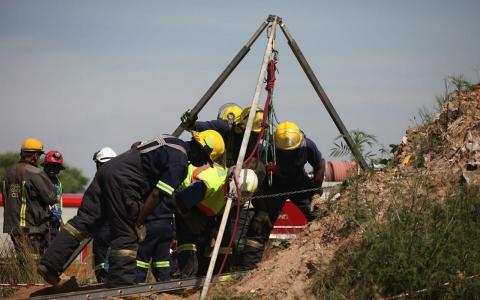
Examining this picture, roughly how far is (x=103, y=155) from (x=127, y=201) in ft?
10.0

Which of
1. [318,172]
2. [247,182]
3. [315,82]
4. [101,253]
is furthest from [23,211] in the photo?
[315,82]

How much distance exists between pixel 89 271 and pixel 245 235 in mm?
3047

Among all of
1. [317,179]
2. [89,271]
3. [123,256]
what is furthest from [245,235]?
[89,271]

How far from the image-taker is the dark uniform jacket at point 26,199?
9.55 m

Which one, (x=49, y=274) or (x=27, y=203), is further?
(x=27, y=203)

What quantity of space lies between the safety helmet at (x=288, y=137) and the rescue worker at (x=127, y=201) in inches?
76.5

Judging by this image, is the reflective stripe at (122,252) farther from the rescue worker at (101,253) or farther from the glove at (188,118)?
the glove at (188,118)

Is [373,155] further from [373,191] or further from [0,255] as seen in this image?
[0,255]

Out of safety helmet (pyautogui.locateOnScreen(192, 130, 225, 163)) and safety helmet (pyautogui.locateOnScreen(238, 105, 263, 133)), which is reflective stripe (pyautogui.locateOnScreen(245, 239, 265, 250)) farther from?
safety helmet (pyautogui.locateOnScreen(238, 105, 263, 133))

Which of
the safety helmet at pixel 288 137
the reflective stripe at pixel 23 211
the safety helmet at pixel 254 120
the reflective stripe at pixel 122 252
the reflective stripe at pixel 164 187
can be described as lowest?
the reflective stripe at pixel 122 252

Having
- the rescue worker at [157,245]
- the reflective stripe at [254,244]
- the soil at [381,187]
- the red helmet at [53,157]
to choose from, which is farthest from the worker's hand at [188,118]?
the soil at [381,187]

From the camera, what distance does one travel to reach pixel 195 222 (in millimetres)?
8195

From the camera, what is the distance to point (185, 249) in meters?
8.24

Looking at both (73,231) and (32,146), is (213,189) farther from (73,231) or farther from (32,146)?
(32,146)
